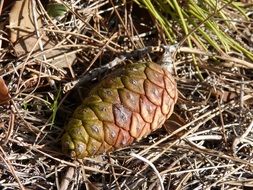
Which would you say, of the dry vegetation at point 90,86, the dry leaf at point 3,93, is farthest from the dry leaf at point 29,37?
the dry leaf at point 3,93

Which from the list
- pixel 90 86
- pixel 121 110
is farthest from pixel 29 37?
pixel 121 110

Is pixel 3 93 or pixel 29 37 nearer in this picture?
pixel 3 93

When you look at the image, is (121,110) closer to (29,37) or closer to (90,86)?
(90,86)

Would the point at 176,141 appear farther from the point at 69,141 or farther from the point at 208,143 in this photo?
the point at 69,141

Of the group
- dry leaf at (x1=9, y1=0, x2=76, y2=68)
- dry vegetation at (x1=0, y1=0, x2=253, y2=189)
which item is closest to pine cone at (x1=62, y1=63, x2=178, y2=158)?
dry vegetation at (x1=0, y1=0, x2=253, y2=189)

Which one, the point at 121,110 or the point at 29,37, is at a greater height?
the point at 29,37

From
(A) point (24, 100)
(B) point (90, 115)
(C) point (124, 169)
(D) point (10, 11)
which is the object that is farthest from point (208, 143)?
(D) point (10, 11)
